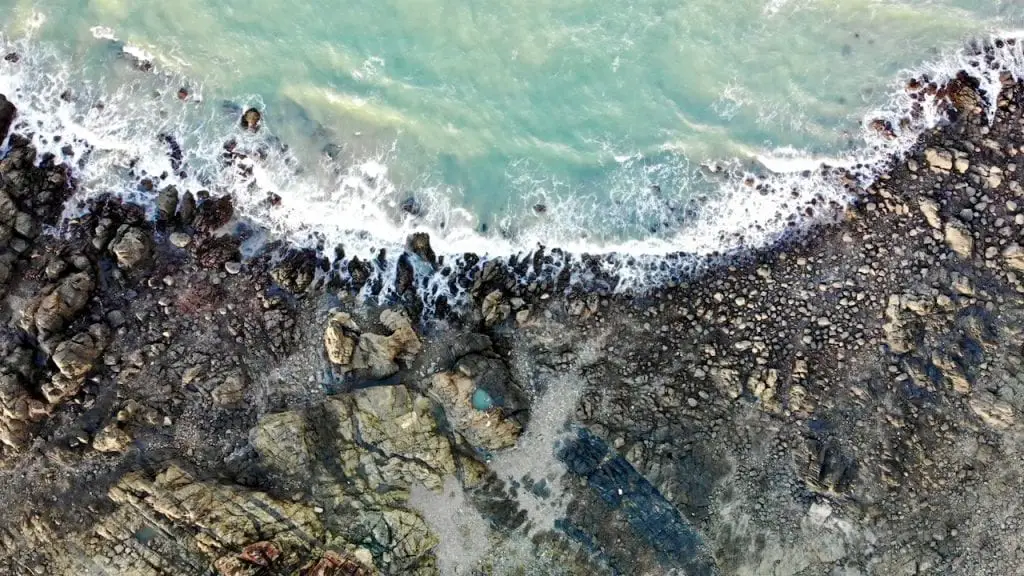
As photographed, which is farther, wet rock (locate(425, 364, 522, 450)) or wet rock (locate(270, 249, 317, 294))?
wet rock (locate(270, 249, 317, 294))

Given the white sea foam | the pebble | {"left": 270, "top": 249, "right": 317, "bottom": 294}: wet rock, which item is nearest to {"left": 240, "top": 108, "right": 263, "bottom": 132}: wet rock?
the white sea foam

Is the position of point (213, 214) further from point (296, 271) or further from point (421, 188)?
point (421, 188)

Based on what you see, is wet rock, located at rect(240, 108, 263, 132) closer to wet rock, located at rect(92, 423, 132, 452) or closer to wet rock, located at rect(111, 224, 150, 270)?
wet rock, located at rect(111, 224, 150, 270)

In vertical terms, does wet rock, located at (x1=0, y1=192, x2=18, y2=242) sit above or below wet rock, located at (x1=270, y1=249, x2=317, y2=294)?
above

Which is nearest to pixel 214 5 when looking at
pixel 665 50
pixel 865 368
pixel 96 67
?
pixel 96 67

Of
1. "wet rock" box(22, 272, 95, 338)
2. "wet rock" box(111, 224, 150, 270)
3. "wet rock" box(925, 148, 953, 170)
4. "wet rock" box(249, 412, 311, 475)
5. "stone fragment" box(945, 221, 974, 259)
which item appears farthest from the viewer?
"wet rock" box(925, 148, 953, 170)

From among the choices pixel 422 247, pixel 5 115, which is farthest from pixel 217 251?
pixel 5 115

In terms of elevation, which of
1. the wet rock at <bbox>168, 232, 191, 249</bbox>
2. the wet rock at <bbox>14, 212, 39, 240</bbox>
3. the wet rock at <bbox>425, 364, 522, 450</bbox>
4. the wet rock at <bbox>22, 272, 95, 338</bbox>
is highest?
the wet rock at <bbox>14, 212, 39, 240</bbox>
